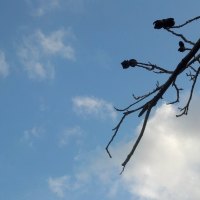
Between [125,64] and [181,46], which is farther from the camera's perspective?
[181,46]

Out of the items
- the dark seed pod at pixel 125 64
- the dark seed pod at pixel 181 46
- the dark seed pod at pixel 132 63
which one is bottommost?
the dark seed pod at pixel 132 63

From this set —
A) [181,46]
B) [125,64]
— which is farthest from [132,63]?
[181,46]

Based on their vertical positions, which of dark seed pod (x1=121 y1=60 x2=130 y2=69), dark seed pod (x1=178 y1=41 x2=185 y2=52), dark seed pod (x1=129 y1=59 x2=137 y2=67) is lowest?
dark seed pod (x1=129 y1=59 x2=137 y2=67)

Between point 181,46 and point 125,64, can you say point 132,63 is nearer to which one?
point 125,64

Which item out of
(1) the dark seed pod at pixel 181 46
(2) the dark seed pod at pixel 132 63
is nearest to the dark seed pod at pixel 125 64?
(2) the dark seed pod at pixel 132 63

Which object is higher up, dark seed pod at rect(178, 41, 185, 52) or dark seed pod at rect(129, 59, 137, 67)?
dark seed pod at rect(178, 41, 185, 52)

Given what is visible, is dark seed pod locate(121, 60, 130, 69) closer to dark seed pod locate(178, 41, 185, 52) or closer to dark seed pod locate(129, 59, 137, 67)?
dark seed pod locate(129, 59, 137, 67)

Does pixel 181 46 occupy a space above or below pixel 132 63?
above

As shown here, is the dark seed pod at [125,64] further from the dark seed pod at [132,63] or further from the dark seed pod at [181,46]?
the dark seed pod at [181,46]

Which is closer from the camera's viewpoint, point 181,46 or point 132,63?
point 132,63

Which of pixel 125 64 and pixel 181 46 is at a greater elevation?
pixel 181 46

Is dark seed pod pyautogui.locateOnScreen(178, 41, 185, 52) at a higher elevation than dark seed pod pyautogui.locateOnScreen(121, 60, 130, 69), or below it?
higher

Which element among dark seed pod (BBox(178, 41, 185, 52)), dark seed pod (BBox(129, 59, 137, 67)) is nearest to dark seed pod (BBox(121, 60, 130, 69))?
dark seed pod (BBox(129, 59, 137, 67))

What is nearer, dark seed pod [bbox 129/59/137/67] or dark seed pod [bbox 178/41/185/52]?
dark seed pod [bbox 129/59/137/67]
